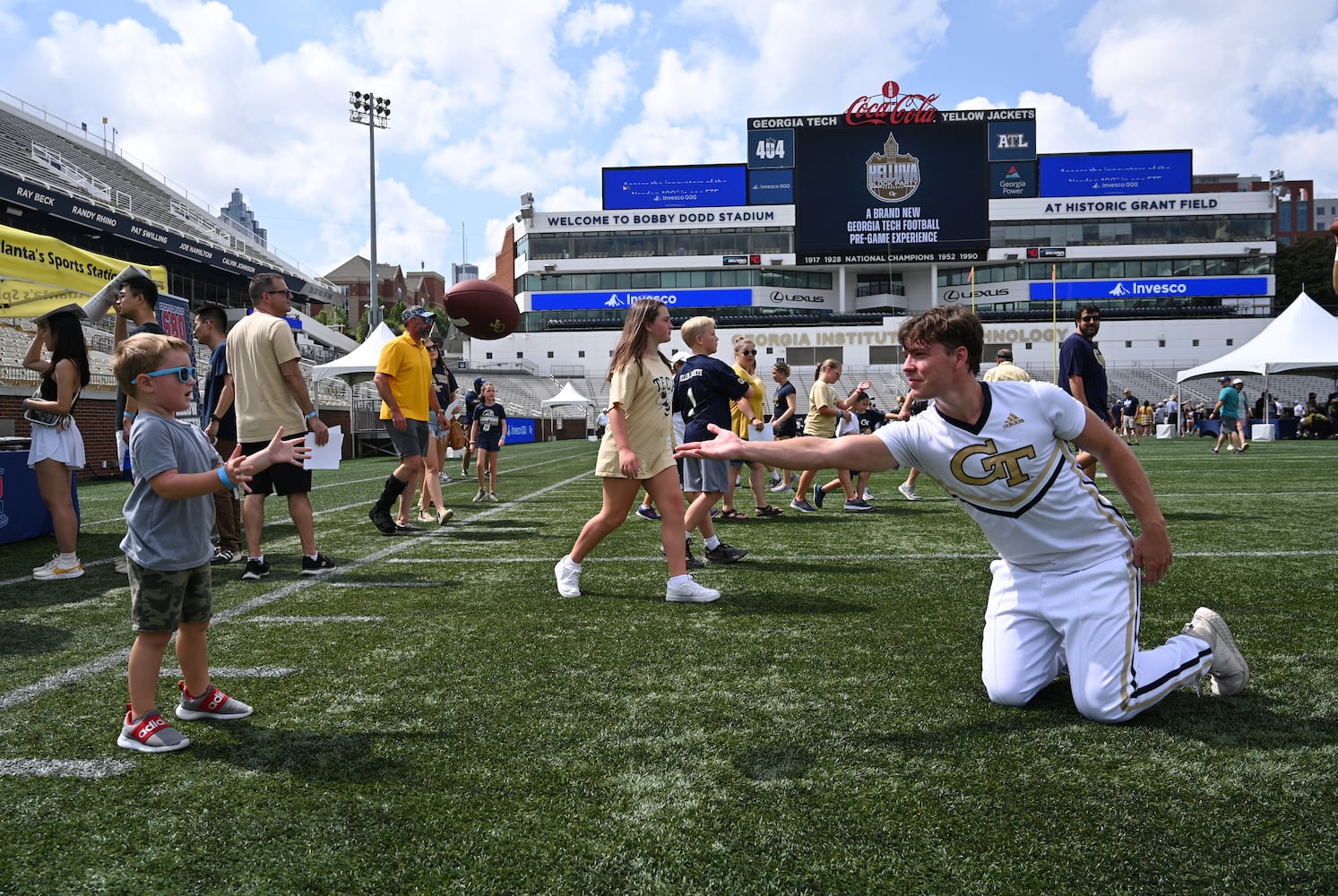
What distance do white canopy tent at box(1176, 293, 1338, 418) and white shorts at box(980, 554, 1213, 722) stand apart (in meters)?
26.8

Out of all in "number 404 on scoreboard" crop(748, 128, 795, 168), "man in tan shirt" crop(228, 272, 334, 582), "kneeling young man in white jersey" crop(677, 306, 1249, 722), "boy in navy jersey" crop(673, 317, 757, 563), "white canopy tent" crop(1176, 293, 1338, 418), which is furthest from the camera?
"number 404 on scoreboard" crop(748, 128, 795, 168)

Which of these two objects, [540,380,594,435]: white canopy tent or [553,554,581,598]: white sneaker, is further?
[540,380,594,435]: white canopy tent

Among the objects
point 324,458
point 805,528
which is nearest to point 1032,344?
point 805,528

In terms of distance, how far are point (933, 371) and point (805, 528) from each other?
5.31 m

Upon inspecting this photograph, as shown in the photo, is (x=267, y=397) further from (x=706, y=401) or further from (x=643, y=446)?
(x=706, y=401)

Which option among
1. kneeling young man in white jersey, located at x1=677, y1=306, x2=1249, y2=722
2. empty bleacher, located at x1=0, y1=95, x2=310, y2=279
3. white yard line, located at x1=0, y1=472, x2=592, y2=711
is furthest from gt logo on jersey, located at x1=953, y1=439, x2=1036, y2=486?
empty bleacher, located at x1=0, y1=95, x2=310, y2=279

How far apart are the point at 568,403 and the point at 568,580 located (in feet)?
130

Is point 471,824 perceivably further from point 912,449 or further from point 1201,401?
point 1201,401

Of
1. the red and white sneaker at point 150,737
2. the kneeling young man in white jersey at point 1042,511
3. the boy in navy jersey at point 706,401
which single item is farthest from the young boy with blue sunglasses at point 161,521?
the boy in navy jersey at point 706,401

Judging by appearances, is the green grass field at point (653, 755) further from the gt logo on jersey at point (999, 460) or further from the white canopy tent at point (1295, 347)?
the white canopy tent at point (1295, 347)

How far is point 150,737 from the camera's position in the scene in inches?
108

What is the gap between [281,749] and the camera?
2.76 meters

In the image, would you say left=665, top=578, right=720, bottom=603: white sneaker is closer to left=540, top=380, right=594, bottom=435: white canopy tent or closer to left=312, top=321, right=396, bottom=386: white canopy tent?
left=312, top=321, right=396, bottom=386: white canopy tent

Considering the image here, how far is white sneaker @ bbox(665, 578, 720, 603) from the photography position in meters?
4.83
